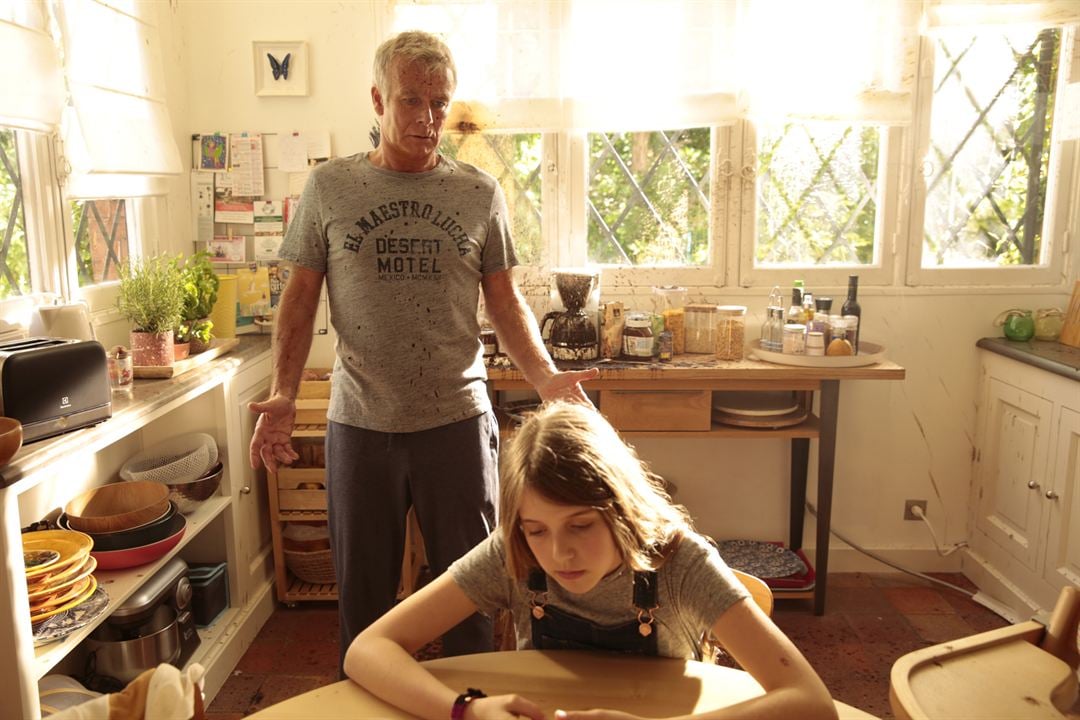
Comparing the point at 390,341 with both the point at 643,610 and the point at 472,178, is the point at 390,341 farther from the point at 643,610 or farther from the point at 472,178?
the point at 643,610

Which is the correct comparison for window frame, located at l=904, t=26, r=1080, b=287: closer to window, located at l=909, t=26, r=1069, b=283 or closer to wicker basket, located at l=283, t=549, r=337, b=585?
window, located at l=909, t=26, r=1069, b=283

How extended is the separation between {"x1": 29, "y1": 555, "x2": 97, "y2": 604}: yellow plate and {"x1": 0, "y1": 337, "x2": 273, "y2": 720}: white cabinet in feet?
0.34

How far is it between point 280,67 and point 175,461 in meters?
1.36

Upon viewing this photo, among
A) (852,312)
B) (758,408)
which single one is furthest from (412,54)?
(758,408)

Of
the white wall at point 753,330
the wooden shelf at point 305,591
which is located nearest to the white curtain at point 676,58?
the white wall at point 753,330

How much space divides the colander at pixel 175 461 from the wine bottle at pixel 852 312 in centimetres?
198

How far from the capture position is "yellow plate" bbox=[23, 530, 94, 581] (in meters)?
1.93

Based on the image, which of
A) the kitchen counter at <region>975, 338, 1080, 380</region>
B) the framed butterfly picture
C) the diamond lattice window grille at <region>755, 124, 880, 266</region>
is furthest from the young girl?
the framed butterfly picture

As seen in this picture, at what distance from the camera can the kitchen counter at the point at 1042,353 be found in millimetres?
2590

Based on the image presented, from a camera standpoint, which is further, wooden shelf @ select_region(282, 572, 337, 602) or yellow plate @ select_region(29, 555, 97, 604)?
wooden shelf @ select_region(282, 572, 337, 602)

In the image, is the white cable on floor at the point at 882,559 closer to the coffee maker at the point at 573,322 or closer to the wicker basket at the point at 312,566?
the coffee maker at the point at 573,322

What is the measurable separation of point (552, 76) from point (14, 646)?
222 cm

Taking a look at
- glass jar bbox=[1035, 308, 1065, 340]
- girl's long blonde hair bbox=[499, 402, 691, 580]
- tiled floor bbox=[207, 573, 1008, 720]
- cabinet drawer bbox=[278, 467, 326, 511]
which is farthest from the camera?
glass jar bbox=[1035, 308, 1065, 340]

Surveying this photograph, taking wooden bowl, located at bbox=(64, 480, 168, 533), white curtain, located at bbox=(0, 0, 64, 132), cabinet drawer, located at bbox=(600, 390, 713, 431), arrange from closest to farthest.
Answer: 1. white curtain, located at bbox=(0, 0, 64, 132)
2. wooden bowl, located at bbox=(64, 480, 168, 533)
3. cabinet drawer, located at bbox=(600, 390, 713, 431)
